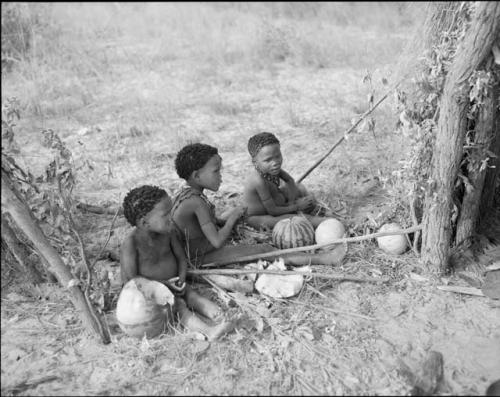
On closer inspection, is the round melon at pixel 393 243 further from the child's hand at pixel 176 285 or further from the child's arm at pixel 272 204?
the child's hand at pixel 176 285

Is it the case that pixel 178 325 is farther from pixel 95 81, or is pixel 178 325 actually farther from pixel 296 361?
pixel 95 81

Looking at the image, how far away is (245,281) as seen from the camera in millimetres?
3178

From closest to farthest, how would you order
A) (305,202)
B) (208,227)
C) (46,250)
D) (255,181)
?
(46,250)
(208,227)
(255,181)
(305,202)

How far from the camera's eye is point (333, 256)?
346 cm

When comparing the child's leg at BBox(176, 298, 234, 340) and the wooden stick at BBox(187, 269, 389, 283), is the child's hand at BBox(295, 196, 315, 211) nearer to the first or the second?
the wooden stick at BBox(187, 269, 389, 283)

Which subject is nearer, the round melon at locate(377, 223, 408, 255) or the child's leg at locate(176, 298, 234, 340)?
the child's leg at locate(176, 298, 234, 340)

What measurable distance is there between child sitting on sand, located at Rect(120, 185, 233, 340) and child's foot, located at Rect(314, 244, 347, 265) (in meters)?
0.92

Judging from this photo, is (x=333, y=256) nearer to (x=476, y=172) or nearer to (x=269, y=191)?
(x=269, y=191)

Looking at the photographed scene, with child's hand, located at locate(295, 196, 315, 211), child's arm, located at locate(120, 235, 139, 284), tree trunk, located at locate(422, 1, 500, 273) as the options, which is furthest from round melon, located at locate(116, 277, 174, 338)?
tree trunk, located at locate(422, 1, 500, 273)

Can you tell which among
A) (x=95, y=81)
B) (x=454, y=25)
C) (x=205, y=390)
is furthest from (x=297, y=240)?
(x=95, y=81)

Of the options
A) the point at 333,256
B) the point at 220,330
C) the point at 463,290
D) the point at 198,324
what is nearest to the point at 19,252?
the point at 198,324

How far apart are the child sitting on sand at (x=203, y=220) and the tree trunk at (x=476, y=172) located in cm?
88

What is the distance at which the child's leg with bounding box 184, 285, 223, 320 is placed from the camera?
292 centimetres

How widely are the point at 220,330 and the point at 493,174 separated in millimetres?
2136
